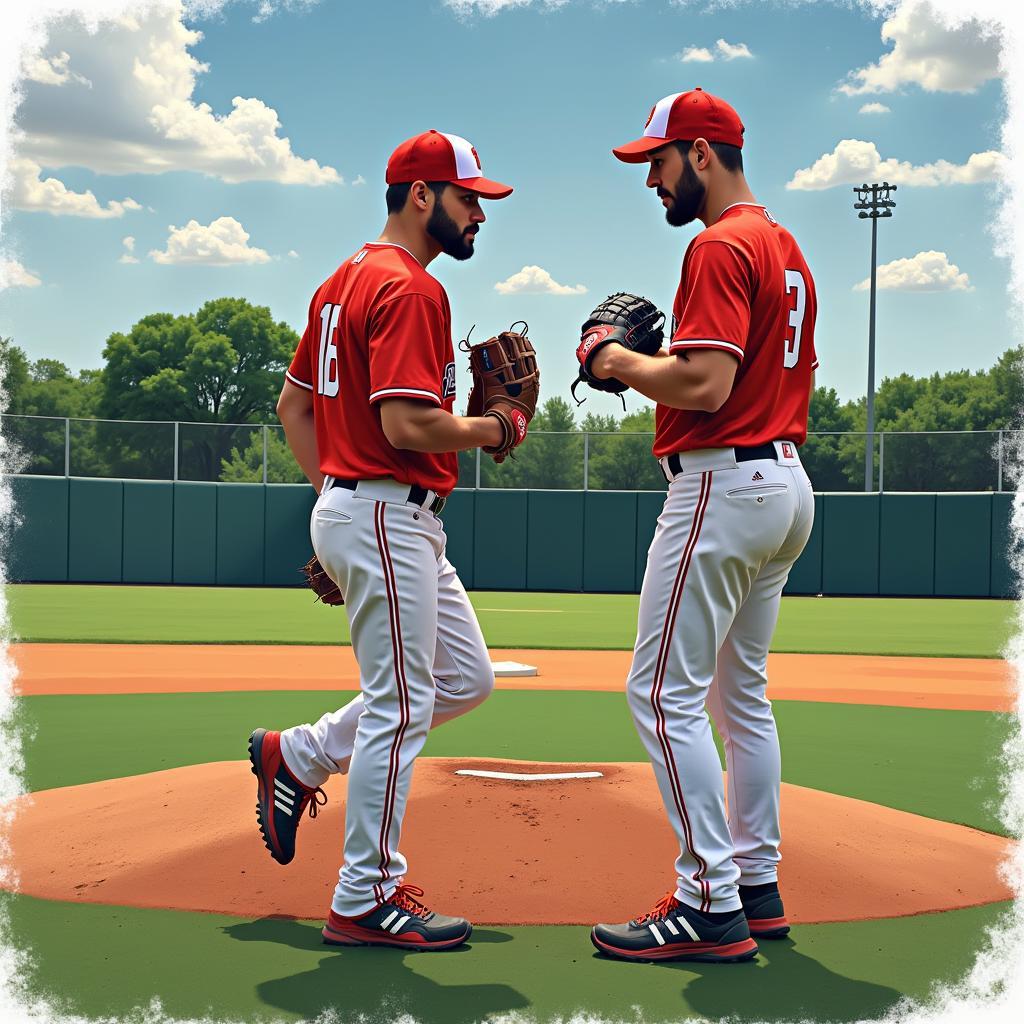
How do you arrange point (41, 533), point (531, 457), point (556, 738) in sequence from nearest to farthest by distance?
1. point (556, 738)
2. point (41, 533)
3. point (531, 457)

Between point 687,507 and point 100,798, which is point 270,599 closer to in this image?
point 100,798

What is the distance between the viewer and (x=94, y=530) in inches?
880

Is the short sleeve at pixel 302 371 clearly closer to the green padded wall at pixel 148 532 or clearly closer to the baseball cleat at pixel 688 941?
the baseball cleat at pixel 688 941

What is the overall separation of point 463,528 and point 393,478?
65.3ft

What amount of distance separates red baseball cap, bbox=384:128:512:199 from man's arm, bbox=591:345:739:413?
0.79 metres

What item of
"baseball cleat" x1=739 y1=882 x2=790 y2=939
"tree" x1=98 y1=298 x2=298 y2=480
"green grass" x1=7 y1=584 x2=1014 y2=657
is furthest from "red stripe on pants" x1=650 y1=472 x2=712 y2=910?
"tree" x1=98 y1=298 x2=298 y2=480

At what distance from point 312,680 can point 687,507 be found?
21.9 ft

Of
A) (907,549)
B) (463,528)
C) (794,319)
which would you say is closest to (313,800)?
(794,319)

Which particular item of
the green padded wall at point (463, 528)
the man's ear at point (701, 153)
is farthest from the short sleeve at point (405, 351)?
the green padded wall at point (463, 528)

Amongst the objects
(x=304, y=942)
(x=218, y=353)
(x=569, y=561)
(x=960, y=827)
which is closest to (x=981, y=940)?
(x=960, y=827)

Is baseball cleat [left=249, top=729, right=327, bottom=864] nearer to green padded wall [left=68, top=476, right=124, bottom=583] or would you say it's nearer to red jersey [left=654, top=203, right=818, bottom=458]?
red jersey [left=654, top=203, right=818, bottom=458]

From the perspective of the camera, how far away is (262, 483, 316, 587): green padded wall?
2331 centimetres

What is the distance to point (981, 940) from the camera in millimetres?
3178

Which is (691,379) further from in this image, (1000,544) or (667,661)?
(1000,544)
